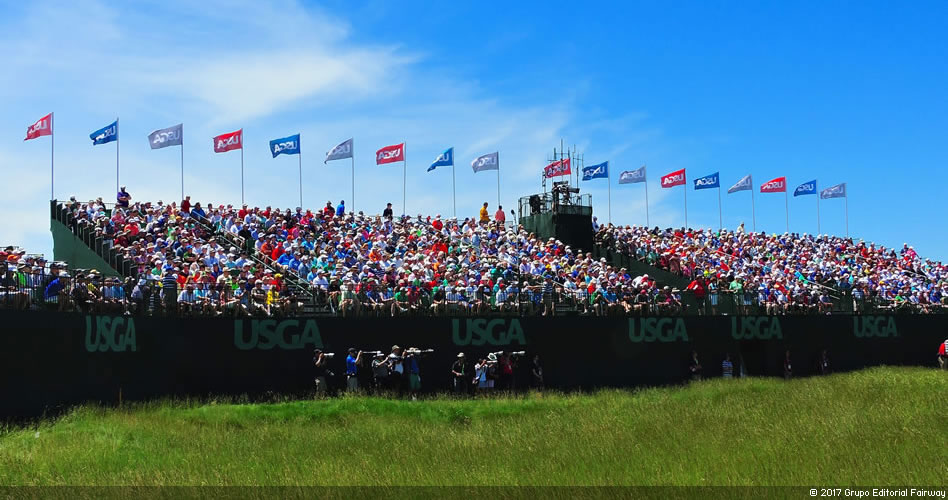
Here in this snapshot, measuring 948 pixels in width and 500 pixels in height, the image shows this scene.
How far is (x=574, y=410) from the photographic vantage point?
1129 inches

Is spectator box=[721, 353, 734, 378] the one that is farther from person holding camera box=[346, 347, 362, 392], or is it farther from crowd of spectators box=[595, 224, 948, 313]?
person holding camera box=[346, 347, 362, 392]

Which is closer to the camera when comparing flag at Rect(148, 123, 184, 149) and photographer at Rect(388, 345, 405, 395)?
photographer at Rect(388, 345, 405, 395)

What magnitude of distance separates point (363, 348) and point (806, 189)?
41.3m

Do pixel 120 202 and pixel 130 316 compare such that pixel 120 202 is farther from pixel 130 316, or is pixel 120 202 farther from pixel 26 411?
pixel 26 411

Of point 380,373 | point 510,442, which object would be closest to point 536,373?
point 380,373

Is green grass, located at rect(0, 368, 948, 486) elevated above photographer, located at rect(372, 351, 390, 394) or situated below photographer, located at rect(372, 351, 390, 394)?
below

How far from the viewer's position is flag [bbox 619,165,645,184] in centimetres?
5588

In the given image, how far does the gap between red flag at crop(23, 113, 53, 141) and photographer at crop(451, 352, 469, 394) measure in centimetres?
1754

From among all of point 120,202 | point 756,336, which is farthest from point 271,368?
point 756,336

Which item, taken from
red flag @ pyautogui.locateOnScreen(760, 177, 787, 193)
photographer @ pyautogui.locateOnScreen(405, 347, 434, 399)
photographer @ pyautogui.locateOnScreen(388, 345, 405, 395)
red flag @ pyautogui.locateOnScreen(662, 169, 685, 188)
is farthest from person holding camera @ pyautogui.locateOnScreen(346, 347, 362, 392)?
red flag @ pyautogui.locateOnScreen(760, 177, 787, 193)

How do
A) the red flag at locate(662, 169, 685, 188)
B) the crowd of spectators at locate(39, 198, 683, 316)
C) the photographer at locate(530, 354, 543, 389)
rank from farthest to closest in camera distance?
the red flag at locate(662, 169, 685, 188) → the photographer at locate(530, 354, 543, 389) → the crowd of spectators at locate(39, 198, 683, 316)

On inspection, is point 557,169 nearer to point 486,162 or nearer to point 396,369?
point 486,162

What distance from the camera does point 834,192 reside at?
65375mm

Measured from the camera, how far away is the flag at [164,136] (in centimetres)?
4069
